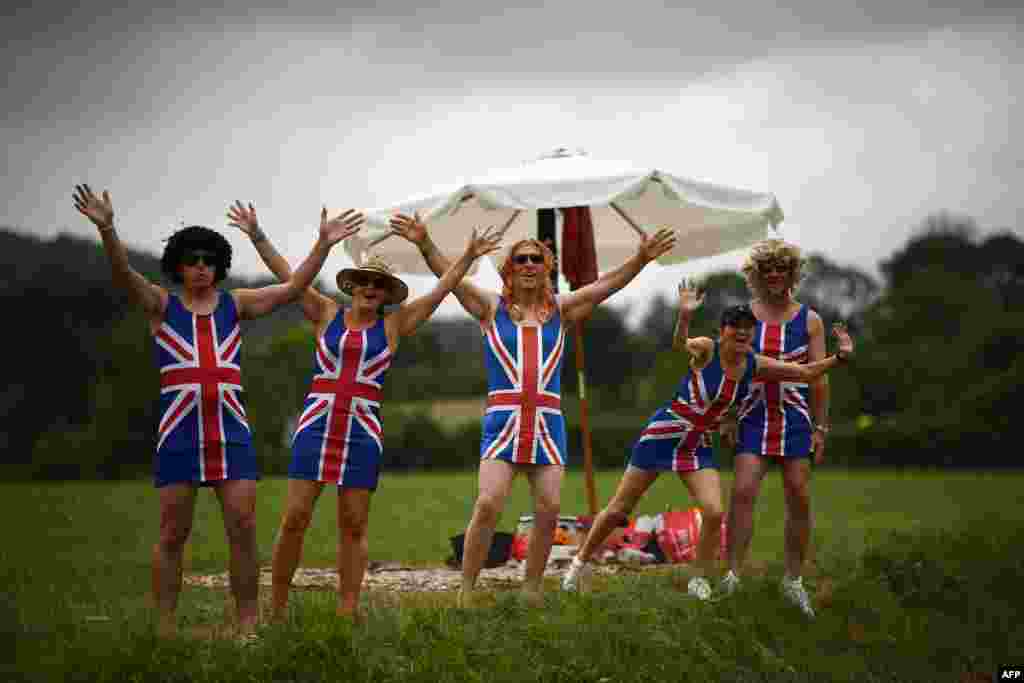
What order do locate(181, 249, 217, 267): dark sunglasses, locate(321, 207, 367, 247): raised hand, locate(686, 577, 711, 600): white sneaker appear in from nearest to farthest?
1. locate(181, 249, 217, 267): dark sunglasses
2. locate(321, 207, 367, 247): raised hand
3. locate(686, 577, 711, 600): white sneaker

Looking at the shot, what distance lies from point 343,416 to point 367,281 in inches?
32.7

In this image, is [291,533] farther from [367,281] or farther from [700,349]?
[700,349]

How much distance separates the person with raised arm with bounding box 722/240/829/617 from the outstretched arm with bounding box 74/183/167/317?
433 cm

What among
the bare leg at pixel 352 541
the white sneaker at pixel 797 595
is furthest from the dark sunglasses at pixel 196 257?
the white sneaker at pixel 797 595

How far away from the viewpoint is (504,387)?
7148mm

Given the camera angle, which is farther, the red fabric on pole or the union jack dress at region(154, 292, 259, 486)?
the red fabric on pole

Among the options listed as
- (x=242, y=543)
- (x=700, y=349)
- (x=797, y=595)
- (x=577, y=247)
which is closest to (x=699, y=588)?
(x=797, y=595)

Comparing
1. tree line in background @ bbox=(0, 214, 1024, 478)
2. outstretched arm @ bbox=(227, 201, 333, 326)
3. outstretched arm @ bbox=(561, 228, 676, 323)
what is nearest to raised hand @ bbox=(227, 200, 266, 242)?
outstretched arm @ bbox=(227, 201, 333, 326)

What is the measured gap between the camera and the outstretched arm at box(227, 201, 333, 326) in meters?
6.55

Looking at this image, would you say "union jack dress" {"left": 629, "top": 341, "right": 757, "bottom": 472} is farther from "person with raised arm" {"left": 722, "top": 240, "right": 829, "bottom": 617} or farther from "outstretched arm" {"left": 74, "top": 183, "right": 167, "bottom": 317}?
"outstretched arm" {"left": 74, "top": 183, "right": 167, "bottom": 317}

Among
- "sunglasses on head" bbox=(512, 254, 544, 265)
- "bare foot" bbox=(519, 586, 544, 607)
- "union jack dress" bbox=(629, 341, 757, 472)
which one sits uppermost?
"sunglasses on head" bbox=(512, 254, 544, 265)

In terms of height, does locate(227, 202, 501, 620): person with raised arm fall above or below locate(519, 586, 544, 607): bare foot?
above

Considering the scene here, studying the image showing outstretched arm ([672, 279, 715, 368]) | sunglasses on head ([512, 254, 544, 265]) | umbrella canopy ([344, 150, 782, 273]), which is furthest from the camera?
umbrella canopy ([344, 150, 782, 273])

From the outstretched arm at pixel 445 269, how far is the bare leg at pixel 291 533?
1.61 metres
